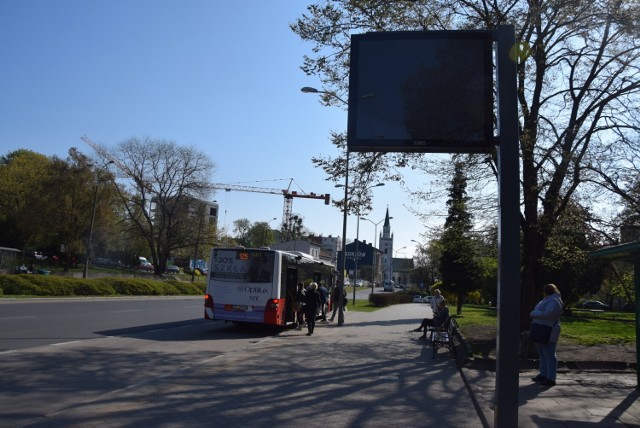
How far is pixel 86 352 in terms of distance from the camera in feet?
38.7

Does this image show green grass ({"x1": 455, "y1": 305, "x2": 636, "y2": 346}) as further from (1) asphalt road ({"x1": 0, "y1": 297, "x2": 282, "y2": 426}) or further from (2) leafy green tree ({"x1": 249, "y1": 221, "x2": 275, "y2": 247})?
(2) leafy green tree ({"x1": 249, "y1": 221, "x2": 275, "y2": 247})

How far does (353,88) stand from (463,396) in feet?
17.5

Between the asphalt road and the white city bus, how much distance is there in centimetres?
72

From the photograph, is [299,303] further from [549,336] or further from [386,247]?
[386,247]

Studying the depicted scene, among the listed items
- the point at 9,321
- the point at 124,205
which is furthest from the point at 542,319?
the point at 124,205

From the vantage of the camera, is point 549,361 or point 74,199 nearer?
point 549,361

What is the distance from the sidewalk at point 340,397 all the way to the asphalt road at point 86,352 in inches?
19.3

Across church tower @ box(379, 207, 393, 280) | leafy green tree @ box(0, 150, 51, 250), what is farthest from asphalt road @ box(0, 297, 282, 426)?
church tower @ box(379, 207, 393, 280)

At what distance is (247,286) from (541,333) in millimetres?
10742

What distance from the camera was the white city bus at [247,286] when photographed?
59.4ft

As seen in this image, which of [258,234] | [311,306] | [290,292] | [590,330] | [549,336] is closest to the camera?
[549,336]

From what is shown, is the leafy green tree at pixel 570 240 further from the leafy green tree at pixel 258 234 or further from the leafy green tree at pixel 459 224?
the leafy green tree at pixel 258 234

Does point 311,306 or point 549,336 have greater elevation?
point 549,336

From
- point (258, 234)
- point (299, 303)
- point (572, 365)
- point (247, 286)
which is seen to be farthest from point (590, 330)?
point (258, 234)
